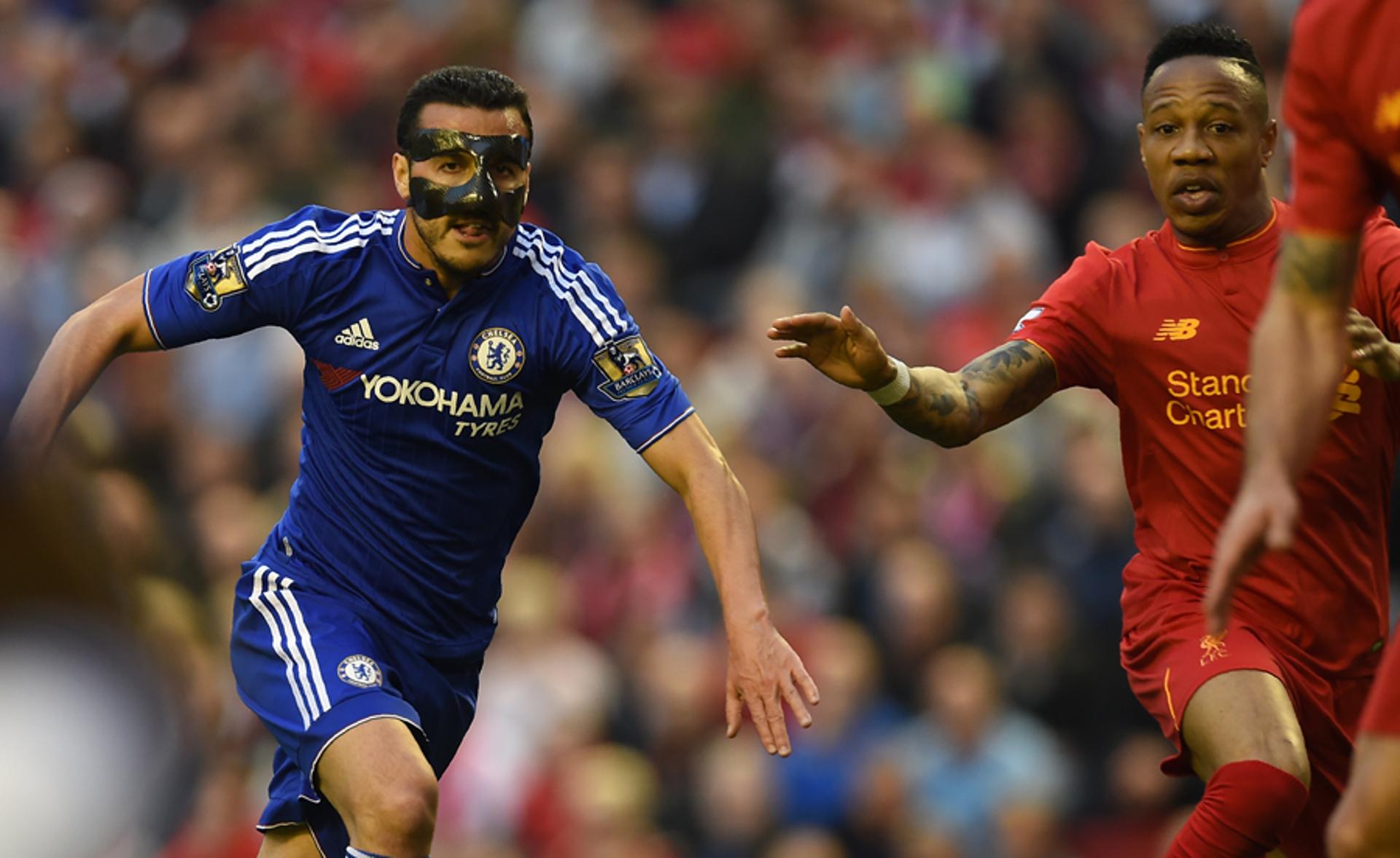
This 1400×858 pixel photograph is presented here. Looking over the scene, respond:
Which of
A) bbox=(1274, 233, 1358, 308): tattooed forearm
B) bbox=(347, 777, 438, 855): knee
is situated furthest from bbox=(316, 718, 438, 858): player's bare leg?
bbox=(1274, 233, 1358, 308): tattooed forearm

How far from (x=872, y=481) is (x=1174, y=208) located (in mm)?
4872

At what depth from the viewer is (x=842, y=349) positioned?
5.31 meters

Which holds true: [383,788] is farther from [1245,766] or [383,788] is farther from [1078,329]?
[1078,329]

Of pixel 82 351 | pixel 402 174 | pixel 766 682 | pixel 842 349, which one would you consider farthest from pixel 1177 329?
Result: pixel 82 351

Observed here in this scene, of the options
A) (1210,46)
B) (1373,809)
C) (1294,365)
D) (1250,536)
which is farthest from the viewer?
(1210,46)

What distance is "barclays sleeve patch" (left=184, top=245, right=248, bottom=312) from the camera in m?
5.59

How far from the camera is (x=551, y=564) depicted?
34.8 ft

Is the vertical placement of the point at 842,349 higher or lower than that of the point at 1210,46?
lower

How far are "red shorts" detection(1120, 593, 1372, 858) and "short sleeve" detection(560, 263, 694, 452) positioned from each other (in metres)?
1.53

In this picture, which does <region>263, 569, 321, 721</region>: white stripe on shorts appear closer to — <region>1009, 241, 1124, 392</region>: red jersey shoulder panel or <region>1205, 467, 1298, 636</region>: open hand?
<region>1009, 241, 1124, 392</region>: red jersey shoulder panel

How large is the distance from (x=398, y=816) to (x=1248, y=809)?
221 cm

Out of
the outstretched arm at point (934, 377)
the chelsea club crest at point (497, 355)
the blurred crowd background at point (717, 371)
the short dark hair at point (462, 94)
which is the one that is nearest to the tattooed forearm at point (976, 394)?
the outstretched arm at point (934, 377)

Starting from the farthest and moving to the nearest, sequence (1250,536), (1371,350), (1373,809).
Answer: (1371,350)
(1250,536)
(1373,809)

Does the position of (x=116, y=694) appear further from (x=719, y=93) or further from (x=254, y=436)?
(x=719, y=93)
